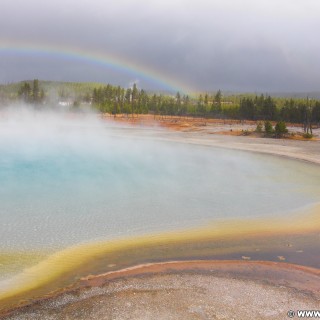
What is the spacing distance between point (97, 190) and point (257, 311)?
35.0 feet

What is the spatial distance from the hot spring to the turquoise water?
30 millimetres

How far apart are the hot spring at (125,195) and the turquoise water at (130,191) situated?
3 cm

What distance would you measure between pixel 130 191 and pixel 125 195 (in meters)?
0.76

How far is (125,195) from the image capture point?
1565 cm

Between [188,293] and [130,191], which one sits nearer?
[188,293]

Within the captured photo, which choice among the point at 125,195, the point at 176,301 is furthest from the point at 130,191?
the point at 176,301

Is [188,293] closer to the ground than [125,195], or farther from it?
closer to the ground

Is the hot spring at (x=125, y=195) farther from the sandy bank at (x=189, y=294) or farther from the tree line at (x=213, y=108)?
the tree line at (x=213, y=108)

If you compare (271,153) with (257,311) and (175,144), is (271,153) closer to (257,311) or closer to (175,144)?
(175,144)

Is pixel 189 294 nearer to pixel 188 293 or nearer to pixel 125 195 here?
pixel 188 293

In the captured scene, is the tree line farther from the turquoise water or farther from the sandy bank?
the sandy bank

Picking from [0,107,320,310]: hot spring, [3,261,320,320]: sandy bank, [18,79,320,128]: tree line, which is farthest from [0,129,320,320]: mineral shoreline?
[18,79,320,128]: tree line

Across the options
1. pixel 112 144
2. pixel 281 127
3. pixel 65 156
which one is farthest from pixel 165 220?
pixel 281 127

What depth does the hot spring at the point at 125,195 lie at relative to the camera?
10625 mm
